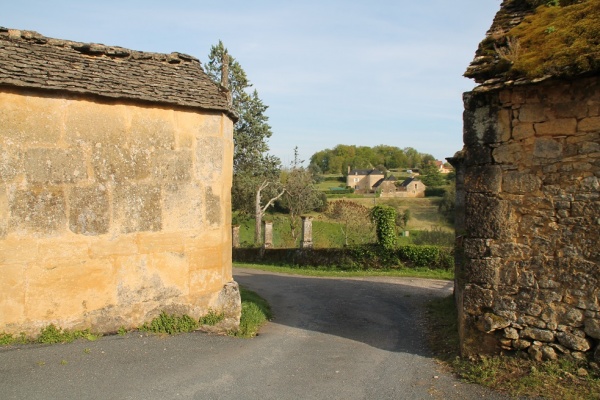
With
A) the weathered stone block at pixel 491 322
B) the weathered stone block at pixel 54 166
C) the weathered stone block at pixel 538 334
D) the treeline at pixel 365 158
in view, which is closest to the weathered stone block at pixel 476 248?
the weathered stone block at pixel 491 322

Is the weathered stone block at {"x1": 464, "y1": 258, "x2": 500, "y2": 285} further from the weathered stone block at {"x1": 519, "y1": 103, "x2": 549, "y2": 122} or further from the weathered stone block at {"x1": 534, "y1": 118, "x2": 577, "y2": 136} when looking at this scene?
the weathered stone block at {"x1": 519, "y1": 103, "x2": 549, "y2": 122}

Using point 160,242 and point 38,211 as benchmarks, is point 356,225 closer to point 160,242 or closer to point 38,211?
point 160,242

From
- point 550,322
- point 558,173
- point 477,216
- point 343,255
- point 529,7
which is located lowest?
point 343,255

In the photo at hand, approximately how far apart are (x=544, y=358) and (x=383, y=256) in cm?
1457

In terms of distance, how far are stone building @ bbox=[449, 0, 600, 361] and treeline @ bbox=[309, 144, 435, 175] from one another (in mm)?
91423

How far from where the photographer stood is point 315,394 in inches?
235

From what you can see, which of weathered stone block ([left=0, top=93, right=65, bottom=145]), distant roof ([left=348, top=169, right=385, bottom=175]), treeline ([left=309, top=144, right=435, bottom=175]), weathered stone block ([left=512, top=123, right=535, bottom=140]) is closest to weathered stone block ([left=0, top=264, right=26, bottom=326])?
weathered stone block ([left=0, top=93, right=65, bottom=145])

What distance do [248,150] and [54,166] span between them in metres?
30.1

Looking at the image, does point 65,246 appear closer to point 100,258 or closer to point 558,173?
point 100,258

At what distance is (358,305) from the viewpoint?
12.1 meters

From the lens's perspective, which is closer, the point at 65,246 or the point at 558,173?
the point at 558,173

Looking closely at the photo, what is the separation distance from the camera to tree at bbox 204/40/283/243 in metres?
36.7

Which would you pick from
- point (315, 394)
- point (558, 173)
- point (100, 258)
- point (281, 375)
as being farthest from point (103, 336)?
point (558, 173)

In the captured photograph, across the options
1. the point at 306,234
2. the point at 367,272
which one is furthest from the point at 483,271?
the point at 306,234
